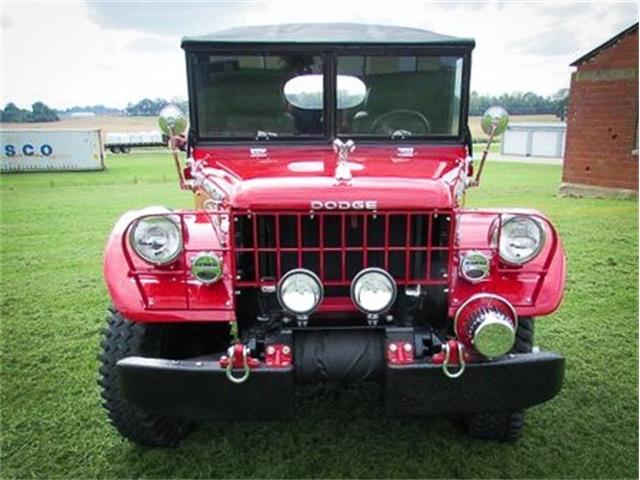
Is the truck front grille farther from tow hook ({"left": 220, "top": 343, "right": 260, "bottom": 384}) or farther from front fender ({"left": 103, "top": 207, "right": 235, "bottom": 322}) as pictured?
tow hook ({"left": 220, "top": 343, "right": 260, "bottom": 384})

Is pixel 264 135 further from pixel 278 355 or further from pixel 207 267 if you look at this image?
pixel 278 355

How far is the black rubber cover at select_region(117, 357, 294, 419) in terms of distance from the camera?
2.28 m

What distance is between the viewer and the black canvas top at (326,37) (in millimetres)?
3371

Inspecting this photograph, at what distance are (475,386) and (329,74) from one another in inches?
79.0

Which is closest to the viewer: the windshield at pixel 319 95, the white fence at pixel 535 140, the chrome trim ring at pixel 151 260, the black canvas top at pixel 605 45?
the chrome trim ring at pixel 151 260

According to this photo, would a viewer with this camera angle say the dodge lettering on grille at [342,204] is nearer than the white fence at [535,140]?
Yes

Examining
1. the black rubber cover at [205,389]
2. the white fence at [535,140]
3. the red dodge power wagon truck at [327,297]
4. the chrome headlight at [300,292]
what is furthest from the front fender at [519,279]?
the white fence at [535,140]

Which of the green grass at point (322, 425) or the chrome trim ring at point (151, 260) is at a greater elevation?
the chrome trim ring at point (151, 260)

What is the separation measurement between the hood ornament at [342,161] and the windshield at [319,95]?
0.16 m

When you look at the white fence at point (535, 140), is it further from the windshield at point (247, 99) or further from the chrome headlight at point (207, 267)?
the chrome headlight at point (207, 267)

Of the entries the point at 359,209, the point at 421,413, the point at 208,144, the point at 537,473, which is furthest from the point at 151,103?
the point at 537,473

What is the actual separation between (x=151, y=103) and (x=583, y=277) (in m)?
4.72

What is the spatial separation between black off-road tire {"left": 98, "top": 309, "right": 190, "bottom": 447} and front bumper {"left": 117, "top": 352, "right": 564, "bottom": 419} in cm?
41

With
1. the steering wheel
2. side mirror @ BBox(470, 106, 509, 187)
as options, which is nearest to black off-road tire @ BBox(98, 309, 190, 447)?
the steering wheel
